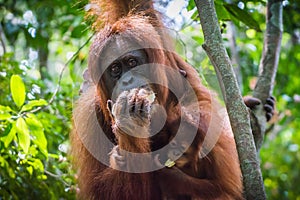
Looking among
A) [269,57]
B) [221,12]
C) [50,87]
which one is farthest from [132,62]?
[50,87]

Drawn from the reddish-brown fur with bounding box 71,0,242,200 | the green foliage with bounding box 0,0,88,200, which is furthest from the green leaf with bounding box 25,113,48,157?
the reddish-brown fur with bounding box 71,0,242,200

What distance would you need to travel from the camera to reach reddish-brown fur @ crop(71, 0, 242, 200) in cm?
336

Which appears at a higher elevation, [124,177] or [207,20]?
[207,20]

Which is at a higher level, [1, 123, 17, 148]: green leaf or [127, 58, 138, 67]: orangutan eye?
[127, 58, 138, 67]: orangutan eye

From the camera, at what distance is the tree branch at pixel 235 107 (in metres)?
2.50

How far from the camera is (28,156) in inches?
142

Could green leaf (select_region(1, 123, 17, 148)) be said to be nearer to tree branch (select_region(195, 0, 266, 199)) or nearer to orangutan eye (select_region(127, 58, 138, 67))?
orangutan eye (select_region(127, 58, 138, 67))

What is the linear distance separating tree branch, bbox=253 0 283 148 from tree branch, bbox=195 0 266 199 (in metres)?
1.16

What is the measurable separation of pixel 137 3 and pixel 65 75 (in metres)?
3.58

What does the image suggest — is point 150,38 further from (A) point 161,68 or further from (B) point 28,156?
(B) point 28,156

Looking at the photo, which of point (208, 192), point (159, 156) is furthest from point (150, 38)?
point (208, 192)

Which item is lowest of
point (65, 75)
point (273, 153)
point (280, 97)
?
point (273, 153)

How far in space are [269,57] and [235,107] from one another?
4.41ft

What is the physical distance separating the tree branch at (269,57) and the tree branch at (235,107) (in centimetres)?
116
